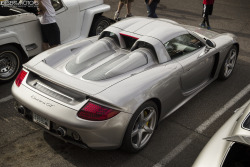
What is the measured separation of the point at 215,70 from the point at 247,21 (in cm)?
573

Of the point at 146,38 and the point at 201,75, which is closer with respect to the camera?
the point at 146,38

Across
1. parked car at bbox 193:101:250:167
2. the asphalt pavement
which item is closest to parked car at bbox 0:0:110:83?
the asphalt pavement

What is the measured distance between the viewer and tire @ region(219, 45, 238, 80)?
5938 millimetres

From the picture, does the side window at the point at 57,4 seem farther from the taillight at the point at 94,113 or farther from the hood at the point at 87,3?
the taillight at the point at 94,113

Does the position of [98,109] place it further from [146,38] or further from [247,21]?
[247,21]

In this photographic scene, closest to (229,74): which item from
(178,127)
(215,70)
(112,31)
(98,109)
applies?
(215,70)

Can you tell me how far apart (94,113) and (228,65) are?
350 cm

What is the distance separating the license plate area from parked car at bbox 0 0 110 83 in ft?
6.90

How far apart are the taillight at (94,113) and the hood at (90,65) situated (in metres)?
0.17

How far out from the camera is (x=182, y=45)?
4961 mm

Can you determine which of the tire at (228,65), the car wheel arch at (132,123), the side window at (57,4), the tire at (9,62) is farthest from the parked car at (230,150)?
the side window at (57,4)

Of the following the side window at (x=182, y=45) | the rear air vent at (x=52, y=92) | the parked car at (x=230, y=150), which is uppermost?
the side window at (x=182, y=45)

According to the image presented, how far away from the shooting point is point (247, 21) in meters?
10.5

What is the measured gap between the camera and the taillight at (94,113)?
358 cm
